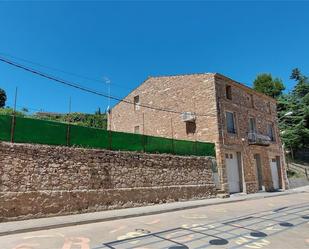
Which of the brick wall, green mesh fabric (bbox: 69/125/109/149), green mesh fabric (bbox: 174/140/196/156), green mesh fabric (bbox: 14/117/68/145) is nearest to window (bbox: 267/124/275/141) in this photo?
the brick wall

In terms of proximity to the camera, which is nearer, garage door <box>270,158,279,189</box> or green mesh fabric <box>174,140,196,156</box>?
green mesh fabric <box>174,140,196,156</box>

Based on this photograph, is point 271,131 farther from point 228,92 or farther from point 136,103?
point 136,103

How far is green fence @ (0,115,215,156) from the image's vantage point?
10000 mm

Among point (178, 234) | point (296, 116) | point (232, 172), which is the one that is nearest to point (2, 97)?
point (232, 172)

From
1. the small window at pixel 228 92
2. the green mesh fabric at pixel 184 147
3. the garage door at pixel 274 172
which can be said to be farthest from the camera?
the garage door at pixel 274 172

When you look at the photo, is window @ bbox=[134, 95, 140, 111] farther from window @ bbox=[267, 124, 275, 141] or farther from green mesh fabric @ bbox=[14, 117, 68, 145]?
green mesh fabric @ bbox=[14, 117, 68, 145]

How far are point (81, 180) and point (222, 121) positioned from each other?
10.8 m

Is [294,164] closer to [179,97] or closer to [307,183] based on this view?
[307,183]

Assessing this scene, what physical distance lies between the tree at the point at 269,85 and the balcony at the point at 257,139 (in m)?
23.6

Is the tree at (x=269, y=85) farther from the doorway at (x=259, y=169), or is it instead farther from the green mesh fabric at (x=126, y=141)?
the green mesh fabric at (x=126, y=141)

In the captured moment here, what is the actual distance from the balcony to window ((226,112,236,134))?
5.95 ft

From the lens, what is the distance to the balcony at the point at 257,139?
20.6 metres

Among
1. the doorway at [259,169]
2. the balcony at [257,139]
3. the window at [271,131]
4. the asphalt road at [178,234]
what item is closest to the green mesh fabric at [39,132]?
the asphalt road at [178,234]

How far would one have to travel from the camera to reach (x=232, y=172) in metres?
18.9
